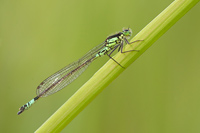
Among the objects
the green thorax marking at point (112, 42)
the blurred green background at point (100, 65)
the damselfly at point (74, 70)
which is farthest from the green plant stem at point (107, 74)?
the blurred green background at point (100, 65)

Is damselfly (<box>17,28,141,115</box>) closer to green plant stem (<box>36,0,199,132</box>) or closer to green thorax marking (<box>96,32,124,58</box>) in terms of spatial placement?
green thorax marking (<box>96,32,124,58</box>)

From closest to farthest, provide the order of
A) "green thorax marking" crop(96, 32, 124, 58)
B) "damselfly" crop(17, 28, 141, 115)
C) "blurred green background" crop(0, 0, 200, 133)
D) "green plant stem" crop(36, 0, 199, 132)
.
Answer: "green plant stem" crop(36, 0, 199, 132)
"damselfly" crop(17, 28, 141, 115)
"green thorax marking" crop(96, 32, 124, 58)
"blurred green background" crop(0, 0, 200, 133)

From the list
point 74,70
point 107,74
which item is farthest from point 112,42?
point 107,74

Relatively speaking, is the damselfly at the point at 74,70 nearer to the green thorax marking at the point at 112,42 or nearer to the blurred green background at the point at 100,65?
the green thorax marking at the point at 112,42

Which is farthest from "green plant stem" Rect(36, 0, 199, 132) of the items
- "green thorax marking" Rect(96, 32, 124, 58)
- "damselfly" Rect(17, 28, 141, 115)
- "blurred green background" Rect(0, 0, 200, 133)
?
"blurred green background" Rect(0, 0, 200, 133)

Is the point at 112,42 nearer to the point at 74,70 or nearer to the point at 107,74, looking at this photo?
the point at 74,70

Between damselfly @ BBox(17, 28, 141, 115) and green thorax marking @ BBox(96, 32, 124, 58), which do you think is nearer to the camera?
damselfly @ BBox(17, 28, 141, 115)
